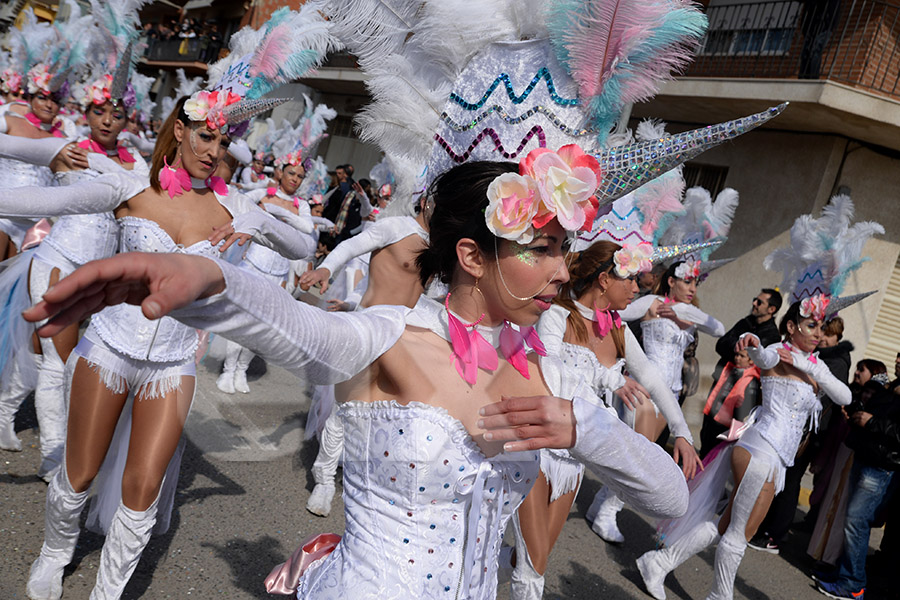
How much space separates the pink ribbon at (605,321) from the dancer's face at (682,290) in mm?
2342

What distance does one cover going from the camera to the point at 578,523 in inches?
235

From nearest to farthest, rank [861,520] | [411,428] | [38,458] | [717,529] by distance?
[411,428] → [38,458] → [717,529] → [861,520]

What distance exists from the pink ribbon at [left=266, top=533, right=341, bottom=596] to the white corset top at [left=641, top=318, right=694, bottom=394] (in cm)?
467

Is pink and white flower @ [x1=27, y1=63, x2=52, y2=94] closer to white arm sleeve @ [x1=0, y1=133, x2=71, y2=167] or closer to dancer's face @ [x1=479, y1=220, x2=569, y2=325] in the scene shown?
white arm sleeve @ [x1=0, y1=133, x2=71, y2=167]

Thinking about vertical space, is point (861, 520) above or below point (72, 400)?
below

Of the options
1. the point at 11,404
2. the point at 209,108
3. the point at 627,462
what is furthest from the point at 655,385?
the point at 11,404

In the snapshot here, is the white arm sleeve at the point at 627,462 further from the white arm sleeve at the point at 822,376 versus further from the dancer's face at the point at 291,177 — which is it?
the dancer's face at the point at 291,177

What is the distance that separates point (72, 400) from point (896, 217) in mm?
11194

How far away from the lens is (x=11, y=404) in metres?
4.50

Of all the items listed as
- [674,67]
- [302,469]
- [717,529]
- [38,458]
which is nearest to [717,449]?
[717,529]

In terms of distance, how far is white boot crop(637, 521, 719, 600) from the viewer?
16.0ft

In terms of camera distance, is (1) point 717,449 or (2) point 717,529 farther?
(1) point 717,449

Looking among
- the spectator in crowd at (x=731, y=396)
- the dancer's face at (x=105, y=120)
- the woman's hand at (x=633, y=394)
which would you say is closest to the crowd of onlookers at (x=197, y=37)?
the dancer's face at (x=105, y=120)

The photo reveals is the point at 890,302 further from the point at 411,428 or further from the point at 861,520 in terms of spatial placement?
the point at 411,428
